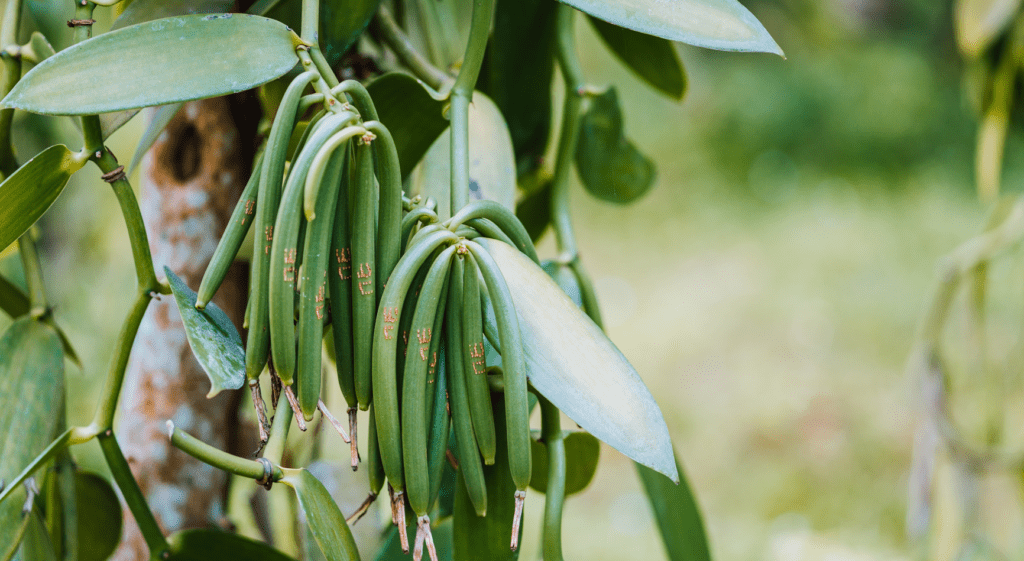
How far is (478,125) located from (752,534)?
1.32 meters

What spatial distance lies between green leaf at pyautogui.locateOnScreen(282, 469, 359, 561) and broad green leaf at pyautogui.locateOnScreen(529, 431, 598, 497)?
116mm

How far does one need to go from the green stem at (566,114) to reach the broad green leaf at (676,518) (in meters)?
0.16

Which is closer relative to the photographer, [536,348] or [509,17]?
[536,348]

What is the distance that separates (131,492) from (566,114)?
32cm

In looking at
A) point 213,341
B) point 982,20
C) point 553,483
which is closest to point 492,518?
point 553,483

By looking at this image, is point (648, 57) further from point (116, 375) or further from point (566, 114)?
point (116, 375)

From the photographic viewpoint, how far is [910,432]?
176 cm

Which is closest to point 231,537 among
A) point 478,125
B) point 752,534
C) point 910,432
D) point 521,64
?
point 478,125

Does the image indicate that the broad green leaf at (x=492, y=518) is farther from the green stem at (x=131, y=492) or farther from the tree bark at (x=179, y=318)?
the tree bark at (x=179, y=318)

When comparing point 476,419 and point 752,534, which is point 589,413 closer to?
point 476,419

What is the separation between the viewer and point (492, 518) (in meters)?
0.32

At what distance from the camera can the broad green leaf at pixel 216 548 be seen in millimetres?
372

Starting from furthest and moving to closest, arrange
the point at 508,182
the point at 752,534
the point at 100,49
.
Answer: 1. the point at 752,534
2. the point at 508,182
3. the point at 100,49

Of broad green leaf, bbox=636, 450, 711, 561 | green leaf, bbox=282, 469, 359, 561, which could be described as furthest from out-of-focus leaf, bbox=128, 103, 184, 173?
broad green leaf, bbox=636, 450, 711, 561
